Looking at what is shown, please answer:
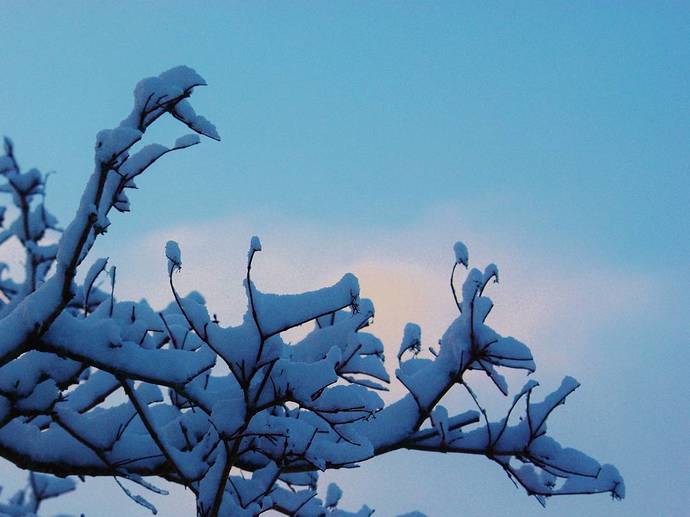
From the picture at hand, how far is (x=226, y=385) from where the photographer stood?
3361 mm

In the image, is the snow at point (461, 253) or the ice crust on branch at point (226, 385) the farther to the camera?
the snow at point (461, 253)

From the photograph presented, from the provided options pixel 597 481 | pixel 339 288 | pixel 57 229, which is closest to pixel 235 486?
pixel 339 288

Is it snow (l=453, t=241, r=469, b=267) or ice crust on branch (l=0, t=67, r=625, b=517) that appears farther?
snow (l=453, t=241, r=469, b=267)

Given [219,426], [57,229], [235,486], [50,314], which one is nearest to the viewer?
[50,314]

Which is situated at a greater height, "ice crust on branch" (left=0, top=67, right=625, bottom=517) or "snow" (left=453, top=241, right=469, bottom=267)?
"snow" (left=453, top=241, right=469, bottom=267)

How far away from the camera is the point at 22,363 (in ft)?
10.2

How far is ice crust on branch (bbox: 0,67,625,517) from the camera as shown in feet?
8.41

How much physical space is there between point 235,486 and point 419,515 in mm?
1321

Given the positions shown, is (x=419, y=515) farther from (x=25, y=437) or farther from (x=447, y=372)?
(x=25, y=437)

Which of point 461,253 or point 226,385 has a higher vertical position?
point 461,253

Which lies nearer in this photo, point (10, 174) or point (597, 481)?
point (597, 481)

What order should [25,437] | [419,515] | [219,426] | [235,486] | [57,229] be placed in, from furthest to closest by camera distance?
[57,229] < [419,515] < [25,437] < [235,486] < [219,426]

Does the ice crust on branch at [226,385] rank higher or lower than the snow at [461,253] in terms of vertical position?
lower

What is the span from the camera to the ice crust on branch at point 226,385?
2.56m
